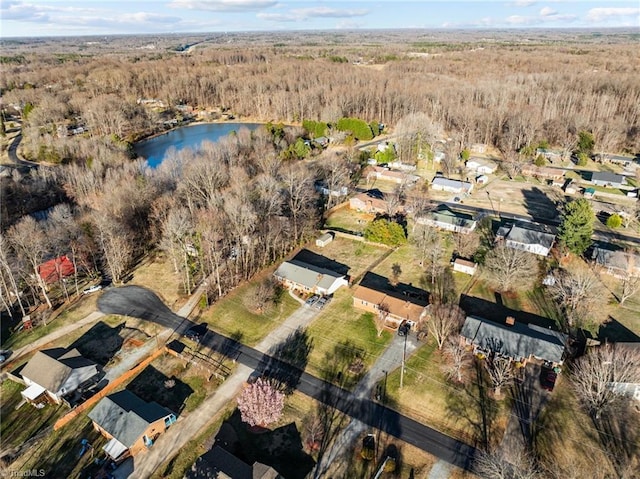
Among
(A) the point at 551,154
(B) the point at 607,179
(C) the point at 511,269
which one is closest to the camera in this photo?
(C) the point at 511,269

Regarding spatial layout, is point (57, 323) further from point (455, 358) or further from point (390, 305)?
point (455, 358)

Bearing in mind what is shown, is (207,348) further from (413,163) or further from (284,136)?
(284,136)

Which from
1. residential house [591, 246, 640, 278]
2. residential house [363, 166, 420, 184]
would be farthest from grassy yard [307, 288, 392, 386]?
residential house [363, 166, 420, 184]

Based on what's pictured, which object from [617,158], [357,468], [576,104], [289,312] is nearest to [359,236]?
[289,312]

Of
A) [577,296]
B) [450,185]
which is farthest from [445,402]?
[450,185]

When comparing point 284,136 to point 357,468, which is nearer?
point 357,468
